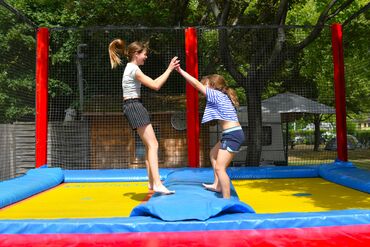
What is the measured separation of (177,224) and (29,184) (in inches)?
98.7

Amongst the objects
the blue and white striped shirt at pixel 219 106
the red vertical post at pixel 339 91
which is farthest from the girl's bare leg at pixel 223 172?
the red vertical post at pixel 339 91

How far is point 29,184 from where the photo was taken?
14.2 ft

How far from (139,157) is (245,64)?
3.94 metres

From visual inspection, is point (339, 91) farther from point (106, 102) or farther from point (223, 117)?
point (106, 102)

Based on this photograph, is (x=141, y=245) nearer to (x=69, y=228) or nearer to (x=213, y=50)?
(x=69, y=228)

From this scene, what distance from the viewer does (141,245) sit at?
7.57 feet

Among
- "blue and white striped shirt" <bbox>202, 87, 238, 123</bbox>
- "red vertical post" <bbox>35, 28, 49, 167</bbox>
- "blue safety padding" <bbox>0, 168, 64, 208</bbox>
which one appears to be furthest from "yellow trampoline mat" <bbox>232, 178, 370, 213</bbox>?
"red vertical post" <bbox>35, 28, 49, 167</bbox>

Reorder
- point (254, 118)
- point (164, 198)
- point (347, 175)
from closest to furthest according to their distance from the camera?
point (164, 198) → point (347, 175) → point (254, 118)

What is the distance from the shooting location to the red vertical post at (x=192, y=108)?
5.63 meters

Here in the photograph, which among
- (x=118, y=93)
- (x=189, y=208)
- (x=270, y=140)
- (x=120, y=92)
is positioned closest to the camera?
(x=189, y=208)

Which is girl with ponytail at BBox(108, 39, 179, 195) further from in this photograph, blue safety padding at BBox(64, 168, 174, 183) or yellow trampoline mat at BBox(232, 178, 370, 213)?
blue safety padding at BBox(64, 168, 174, 183)

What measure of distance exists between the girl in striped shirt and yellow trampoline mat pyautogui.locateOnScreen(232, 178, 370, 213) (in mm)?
519

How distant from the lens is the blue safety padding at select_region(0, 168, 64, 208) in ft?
12.3

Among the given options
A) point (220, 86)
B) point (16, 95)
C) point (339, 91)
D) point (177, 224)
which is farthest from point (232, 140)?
point (16, 95)
